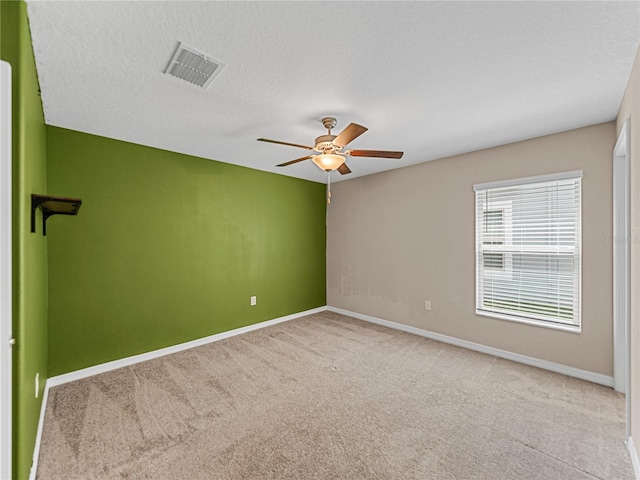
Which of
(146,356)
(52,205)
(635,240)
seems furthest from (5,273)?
(635,240)

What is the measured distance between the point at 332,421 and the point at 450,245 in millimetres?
2555

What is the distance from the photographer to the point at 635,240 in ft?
5.95

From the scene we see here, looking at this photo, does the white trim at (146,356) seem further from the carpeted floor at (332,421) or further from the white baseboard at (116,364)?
the carpeted floor at (332,421)

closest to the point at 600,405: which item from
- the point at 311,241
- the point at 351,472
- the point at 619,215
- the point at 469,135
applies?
the point at 619,215

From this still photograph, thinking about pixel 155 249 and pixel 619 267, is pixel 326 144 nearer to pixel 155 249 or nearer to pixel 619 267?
pixel 155 249

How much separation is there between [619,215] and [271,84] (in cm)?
312

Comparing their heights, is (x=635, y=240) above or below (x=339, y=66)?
below

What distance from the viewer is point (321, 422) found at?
212 centimetres

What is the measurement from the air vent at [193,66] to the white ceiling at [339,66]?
0.05 meters

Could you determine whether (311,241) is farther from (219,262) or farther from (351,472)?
(351,472)

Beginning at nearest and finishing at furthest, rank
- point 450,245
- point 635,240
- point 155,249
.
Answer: point 635,240
point 155,249
point 450,245

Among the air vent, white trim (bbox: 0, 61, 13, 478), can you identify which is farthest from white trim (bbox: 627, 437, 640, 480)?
the air vent

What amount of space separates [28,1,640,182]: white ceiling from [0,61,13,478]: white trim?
503 mm

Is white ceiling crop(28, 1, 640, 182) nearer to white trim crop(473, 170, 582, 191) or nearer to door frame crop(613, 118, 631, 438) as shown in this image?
white trim crop(473, 170, 582, 191)
